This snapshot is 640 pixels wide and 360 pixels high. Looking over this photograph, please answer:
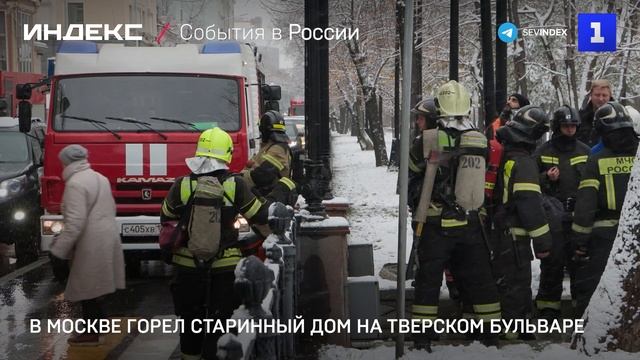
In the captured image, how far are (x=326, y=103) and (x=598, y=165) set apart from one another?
2761 mm

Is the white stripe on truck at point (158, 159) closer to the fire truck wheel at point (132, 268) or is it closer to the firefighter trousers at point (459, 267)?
the fire truck wheel at point (132, 268)

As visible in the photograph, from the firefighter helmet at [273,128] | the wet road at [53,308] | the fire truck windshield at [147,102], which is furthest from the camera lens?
the fire truck windshield at [147,102]

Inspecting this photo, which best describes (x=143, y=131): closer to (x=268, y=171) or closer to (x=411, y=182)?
(x=268, y=171)

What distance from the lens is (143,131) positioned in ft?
32.5

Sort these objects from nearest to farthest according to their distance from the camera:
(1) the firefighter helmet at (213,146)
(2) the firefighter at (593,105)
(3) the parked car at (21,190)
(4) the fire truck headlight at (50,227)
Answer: (1) the firefighter helmet at (213,146) < (2) the firefighter at (593,105) < (4) the fire truck headlight at (50,227) < (3) the parked car at (21,190)

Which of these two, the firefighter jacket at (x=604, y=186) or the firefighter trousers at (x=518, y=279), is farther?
the firefighter trousers at (x=518, y=279)

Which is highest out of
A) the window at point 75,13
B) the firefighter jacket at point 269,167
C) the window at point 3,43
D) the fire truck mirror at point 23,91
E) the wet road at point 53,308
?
the window at point 75,13

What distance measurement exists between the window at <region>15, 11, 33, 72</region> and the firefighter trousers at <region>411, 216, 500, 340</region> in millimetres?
47207

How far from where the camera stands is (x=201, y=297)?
19.7 ft

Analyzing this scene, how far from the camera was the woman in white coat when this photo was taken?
22.7 feet

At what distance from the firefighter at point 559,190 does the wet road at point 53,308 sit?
3.20m

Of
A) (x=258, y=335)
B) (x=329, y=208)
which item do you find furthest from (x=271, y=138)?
(x=258, y=335)

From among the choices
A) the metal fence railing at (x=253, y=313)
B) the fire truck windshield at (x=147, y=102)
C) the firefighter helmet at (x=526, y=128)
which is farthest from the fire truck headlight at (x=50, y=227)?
the metal fence railing at (x=253, y=313)

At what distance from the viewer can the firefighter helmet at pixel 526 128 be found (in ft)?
22.9
